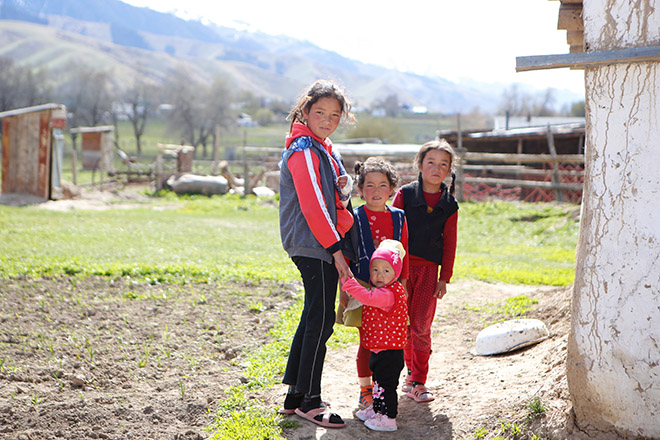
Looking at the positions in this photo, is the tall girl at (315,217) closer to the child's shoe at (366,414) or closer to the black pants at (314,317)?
the black pants at (314,317)

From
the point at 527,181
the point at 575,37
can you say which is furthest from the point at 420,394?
the point at 527,181

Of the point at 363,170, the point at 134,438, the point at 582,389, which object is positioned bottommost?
the point at 134,438

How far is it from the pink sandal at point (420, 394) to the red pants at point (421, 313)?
44mm

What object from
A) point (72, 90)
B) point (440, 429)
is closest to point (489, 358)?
point (440, 429)

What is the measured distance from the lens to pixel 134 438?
3.20 metres

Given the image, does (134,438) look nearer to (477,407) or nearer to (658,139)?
(477,407)

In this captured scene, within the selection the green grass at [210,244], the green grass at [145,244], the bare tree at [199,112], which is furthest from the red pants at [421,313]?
the bare tree at [199,112]

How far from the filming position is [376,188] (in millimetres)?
3418

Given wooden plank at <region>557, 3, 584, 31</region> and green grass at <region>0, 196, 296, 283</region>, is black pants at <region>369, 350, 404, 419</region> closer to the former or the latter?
wooden plank at <region>557, 3, 584, 31</region>

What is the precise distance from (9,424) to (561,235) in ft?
32.0

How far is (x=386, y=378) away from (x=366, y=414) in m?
0.28

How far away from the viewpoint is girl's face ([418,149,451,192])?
12.3 feet

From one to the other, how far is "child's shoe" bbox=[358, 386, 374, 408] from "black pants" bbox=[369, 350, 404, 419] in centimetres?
18

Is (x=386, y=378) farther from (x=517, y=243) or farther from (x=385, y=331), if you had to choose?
(x=517, y=243)
